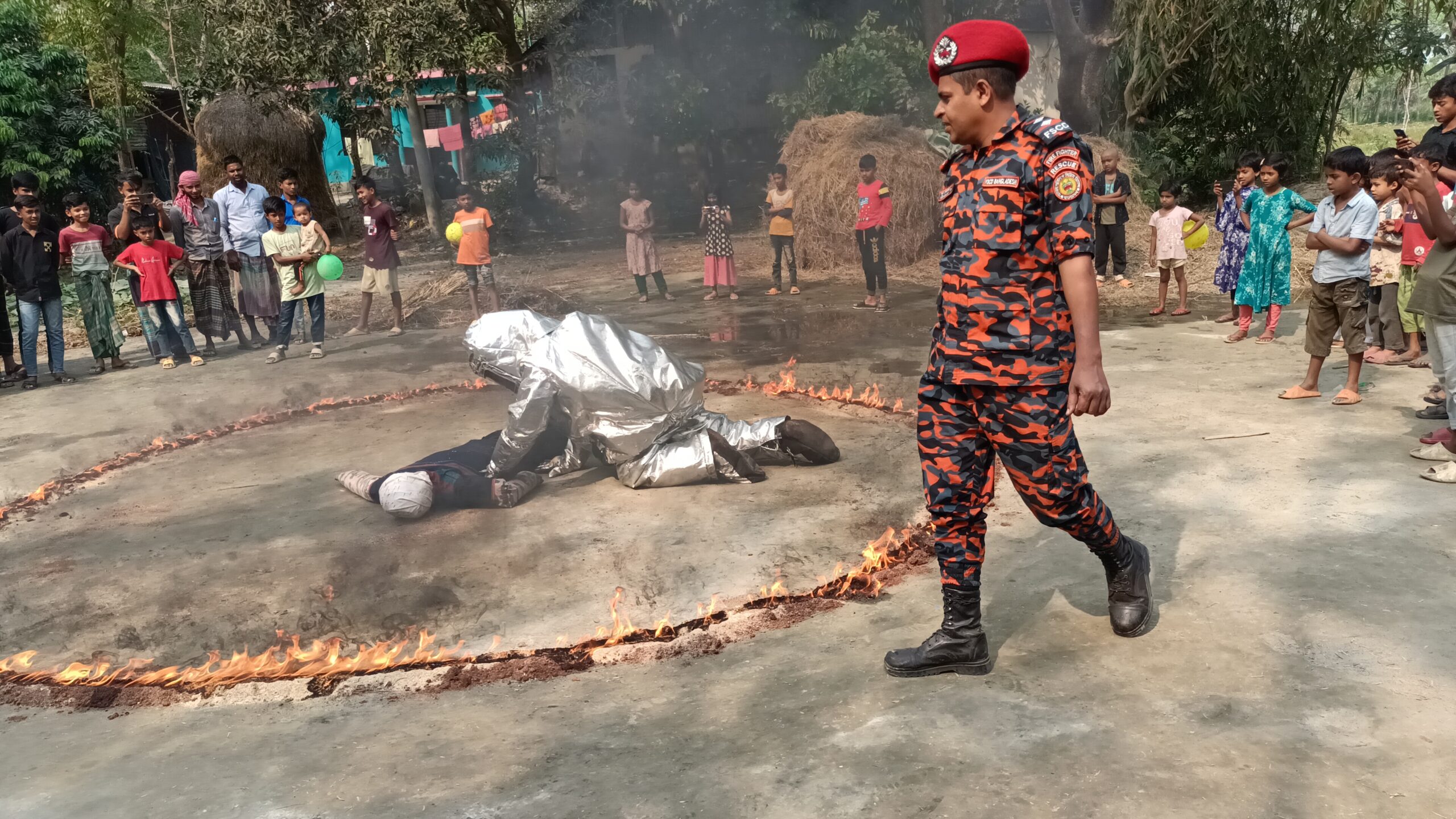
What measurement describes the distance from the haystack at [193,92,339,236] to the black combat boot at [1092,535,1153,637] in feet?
54.8

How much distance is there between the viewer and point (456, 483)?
5.04 meters

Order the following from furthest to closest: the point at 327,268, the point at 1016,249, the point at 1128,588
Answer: the point at 327,268 < the point at 1128,588 < the point at 1016,249

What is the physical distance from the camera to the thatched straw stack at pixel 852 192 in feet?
43.8

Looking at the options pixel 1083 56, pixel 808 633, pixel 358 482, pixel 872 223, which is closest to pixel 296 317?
pixel 358 482

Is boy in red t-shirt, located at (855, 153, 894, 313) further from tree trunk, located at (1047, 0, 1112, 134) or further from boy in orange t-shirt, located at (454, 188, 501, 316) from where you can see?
tree trunk, located at (1047, 0, 1112, 134)

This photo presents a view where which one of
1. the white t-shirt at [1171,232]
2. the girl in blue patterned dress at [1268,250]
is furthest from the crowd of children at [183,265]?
the girl in blue patterned dress at [1268,250]

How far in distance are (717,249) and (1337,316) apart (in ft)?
22.2

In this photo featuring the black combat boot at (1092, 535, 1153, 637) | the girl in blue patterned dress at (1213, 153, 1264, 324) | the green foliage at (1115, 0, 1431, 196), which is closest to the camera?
the black combat boot at (1092, 535, 1153, 637)

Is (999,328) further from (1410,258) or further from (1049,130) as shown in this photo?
(1410,258)

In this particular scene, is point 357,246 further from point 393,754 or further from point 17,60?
point 393,754

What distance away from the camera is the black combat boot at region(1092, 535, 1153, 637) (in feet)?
10.8

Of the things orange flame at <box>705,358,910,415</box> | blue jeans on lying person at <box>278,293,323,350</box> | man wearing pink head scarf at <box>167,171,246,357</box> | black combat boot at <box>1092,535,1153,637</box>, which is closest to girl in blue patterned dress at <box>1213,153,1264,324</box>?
orange flame at <box>705,358,910,415</box>

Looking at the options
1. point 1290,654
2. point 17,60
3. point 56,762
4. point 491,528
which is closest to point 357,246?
point 17,60

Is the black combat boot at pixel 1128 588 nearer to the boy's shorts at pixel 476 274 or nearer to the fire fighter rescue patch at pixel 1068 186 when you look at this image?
the fire fighter rescue patch at pixel 1068 186
